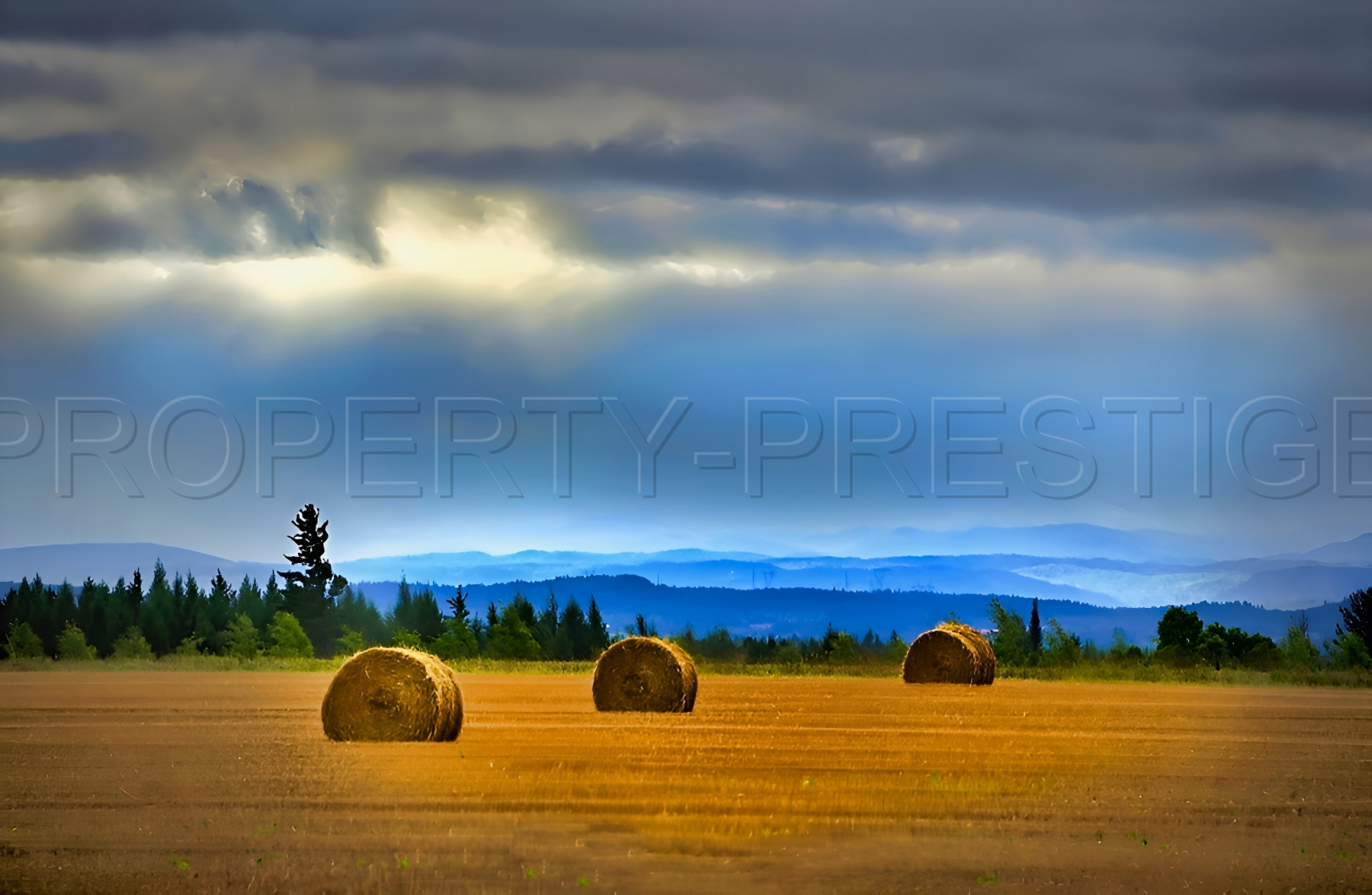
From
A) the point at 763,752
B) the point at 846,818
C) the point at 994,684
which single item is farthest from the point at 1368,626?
the point at 846,818

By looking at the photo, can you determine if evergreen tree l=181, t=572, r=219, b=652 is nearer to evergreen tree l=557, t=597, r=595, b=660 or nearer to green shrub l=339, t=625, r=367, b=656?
green shrub l=339, t=625, r=367, b=656

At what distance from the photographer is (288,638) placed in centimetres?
8331

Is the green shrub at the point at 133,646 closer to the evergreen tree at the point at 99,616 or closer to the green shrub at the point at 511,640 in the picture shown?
the evergreen tree at the point at 99,616

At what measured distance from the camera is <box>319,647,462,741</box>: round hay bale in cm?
2445

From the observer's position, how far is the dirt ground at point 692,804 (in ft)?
42.7

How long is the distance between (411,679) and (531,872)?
12340 mm

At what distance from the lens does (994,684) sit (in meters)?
44.1

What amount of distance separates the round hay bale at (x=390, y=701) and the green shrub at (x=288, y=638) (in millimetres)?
58965

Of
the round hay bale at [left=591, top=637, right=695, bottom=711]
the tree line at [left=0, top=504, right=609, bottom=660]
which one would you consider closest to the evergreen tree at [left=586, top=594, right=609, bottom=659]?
the tree line at [left=0, top=504, right=609, bottom=660]

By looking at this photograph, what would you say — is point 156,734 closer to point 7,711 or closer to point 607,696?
point 7,711

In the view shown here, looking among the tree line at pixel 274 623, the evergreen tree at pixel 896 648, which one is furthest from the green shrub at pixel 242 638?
the evergreen tree at pixel 896 648

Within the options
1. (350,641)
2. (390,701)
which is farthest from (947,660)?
(350,641)

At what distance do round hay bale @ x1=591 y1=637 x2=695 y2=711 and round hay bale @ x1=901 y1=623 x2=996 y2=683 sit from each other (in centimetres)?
1317

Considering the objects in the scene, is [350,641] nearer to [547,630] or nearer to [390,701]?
[547,630]
